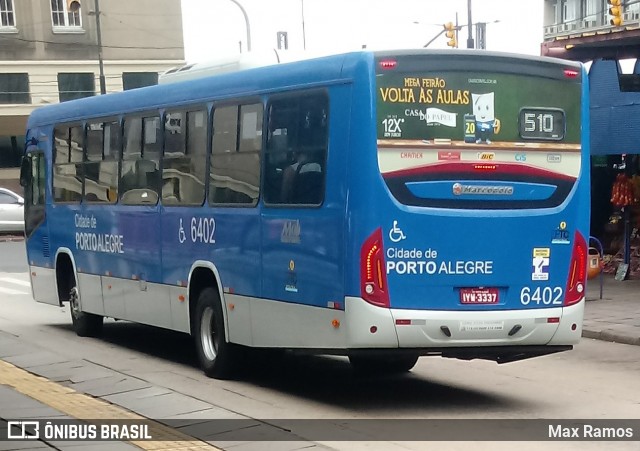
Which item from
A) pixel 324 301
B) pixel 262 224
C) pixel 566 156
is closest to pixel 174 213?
pixel 262 224

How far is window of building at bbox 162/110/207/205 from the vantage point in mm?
12234

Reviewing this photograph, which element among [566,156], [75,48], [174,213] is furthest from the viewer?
[75,48]

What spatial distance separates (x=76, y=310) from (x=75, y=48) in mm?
44990

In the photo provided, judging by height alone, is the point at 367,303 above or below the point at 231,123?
below

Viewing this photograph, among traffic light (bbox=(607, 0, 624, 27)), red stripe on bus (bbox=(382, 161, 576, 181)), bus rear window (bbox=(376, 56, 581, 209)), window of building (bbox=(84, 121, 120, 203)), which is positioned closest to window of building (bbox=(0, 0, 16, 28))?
traffic light (bbox=(607, 0, 624, 27))

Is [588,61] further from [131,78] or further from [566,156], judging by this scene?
[131,78]

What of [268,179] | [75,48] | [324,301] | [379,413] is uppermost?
[75,48]

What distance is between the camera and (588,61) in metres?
21.4

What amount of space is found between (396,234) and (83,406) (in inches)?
120

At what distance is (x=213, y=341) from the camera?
1210cm

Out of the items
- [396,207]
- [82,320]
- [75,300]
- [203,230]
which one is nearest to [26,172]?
[75,300]

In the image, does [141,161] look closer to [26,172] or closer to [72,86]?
[26,172]

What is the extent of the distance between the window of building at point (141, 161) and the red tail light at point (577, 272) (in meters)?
5.00

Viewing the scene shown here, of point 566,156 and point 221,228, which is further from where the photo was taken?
point 221,228
